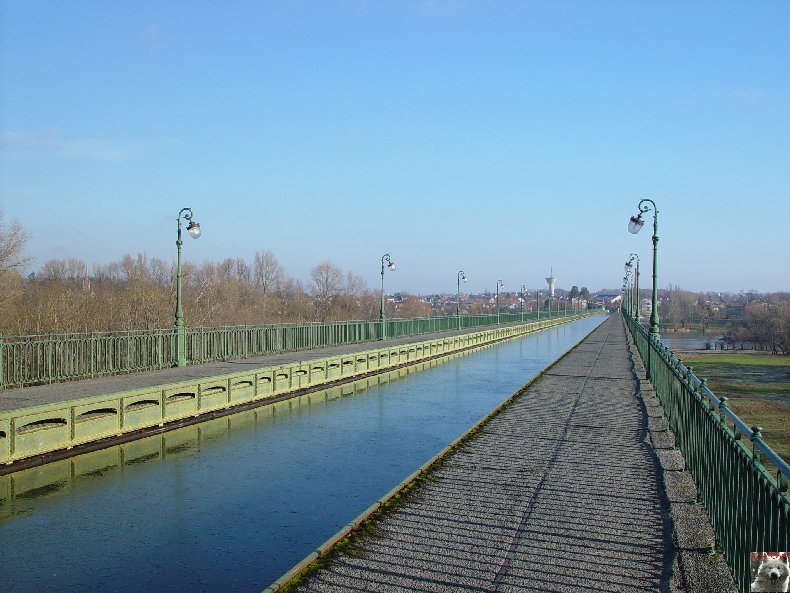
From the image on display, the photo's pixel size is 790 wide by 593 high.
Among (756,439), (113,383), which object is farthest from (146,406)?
(756,439)

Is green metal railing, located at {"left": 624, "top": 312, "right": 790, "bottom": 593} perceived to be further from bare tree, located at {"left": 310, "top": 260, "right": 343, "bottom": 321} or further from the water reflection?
bare tree, located at {"left": 310, "top": 260, "right": 343, "bottom": 321}

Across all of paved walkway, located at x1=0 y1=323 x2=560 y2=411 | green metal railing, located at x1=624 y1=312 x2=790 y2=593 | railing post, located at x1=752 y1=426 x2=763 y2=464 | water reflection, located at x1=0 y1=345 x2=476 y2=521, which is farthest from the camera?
paved walkway, located at x1=0 y1=323 x2=560 y2=411

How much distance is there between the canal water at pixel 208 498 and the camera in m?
7.17

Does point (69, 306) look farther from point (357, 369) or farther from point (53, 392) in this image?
point (53, 392)

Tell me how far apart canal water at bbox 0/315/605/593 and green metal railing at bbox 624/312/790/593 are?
430 cm

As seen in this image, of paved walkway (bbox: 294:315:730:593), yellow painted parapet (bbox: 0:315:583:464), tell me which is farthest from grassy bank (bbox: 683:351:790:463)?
yellow painted parapet (bbox: 0:315:583:464)

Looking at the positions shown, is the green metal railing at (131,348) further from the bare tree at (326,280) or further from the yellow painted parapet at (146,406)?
the bare tree at (326,280)

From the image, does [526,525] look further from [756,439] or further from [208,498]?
[208,498]

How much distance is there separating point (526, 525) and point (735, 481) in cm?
234

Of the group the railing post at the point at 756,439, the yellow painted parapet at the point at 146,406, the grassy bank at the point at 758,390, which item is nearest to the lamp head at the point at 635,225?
the grassy bank at the point at 758,390

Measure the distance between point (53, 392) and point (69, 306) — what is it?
17603 millimetres

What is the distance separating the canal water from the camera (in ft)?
23.5

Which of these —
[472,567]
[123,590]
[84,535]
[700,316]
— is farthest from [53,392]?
[700,316]

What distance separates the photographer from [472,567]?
246 inches
